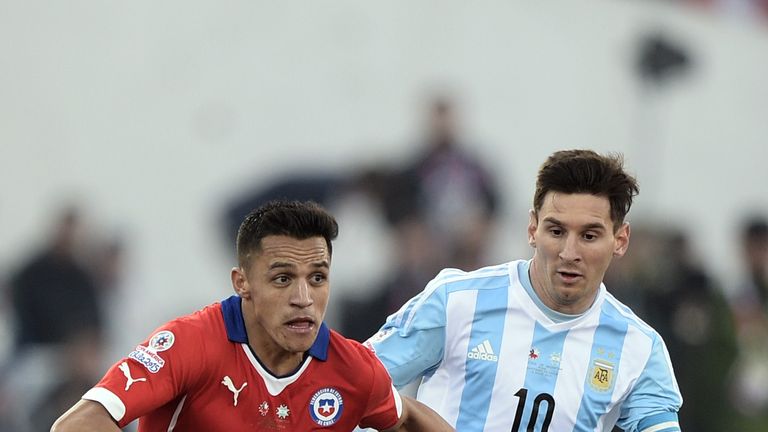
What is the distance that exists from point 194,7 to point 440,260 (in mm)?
3043

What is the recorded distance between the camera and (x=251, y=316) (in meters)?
4.30

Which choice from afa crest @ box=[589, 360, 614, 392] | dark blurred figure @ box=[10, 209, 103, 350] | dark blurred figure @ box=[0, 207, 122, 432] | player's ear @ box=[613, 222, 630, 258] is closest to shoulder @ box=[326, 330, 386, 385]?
afa crest @ box=[589, 360, 614, 392]

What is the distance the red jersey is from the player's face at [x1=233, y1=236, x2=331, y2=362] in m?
0.07

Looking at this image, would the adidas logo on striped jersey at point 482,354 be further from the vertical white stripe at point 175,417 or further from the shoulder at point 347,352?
the vertical white stripe at point 175,417

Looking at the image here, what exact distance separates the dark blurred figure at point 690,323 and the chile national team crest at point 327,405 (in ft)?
26.8

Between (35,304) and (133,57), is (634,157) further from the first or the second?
(35,304)

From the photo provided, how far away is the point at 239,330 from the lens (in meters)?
4.27

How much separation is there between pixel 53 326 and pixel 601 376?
261 inches

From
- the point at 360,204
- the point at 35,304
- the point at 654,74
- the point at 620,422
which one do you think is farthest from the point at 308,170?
the point at 620,422

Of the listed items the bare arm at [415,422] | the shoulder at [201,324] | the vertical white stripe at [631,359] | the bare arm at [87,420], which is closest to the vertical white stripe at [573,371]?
the vertical white stripe at [631,359]

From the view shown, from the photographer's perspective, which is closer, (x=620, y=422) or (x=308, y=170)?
(x=620, y=422)

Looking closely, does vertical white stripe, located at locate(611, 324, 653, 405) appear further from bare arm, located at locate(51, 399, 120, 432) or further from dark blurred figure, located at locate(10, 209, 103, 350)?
dark blurred figure, located at locate(10, 209, 103, 350)

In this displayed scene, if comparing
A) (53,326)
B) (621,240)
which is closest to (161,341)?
(621,240)

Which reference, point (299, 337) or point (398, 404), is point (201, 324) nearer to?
point (299, 337)
